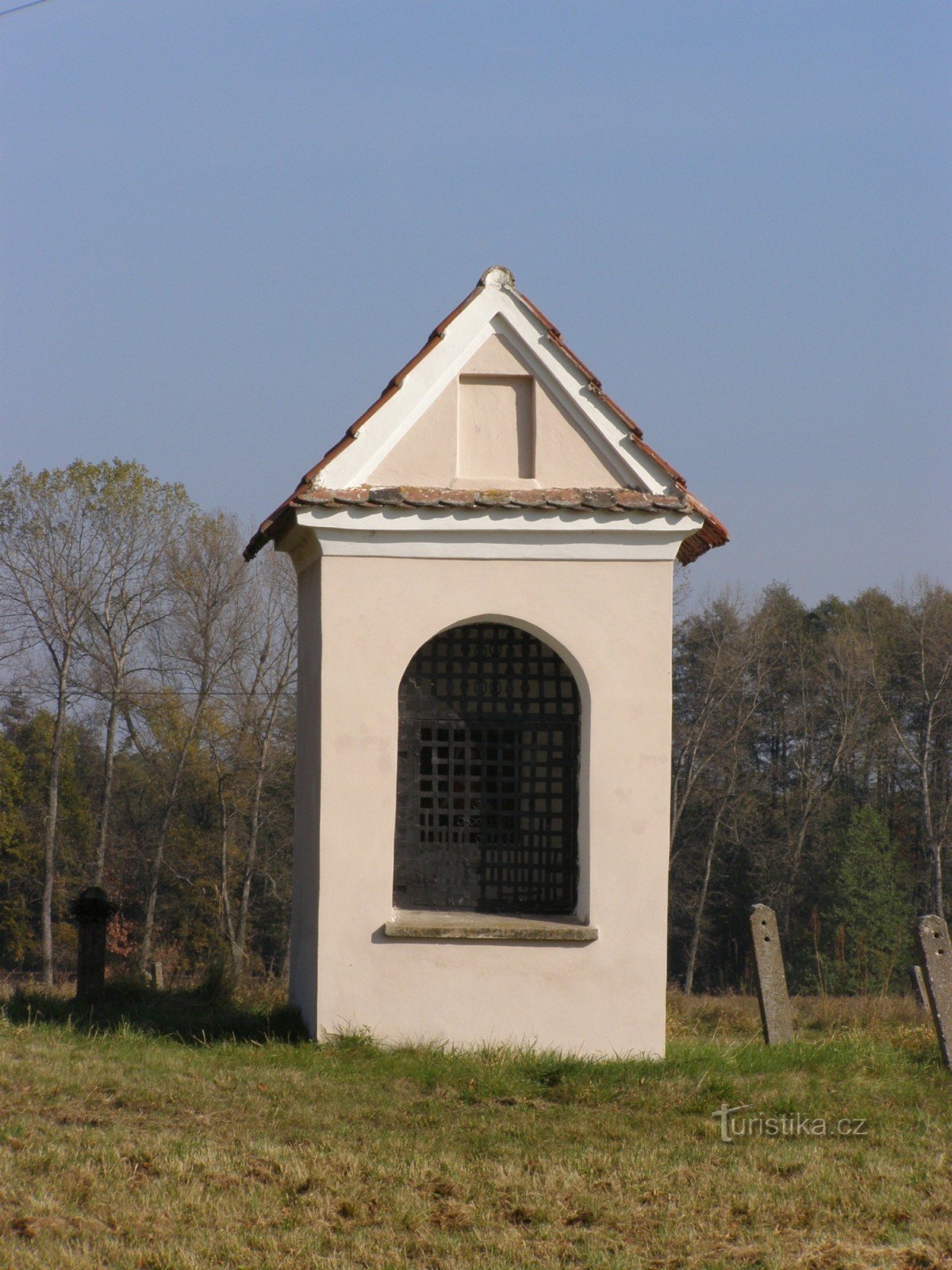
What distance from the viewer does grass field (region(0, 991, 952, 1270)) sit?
17.5 feet

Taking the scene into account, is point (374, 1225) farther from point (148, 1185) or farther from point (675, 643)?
point (675, 643)

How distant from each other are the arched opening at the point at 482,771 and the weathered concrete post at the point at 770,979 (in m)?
1.52

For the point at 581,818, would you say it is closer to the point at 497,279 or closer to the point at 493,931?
the point at 493,931

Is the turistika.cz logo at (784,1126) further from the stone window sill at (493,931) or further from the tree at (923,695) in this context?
the tree at (923,695)

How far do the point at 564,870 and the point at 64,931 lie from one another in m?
35.3

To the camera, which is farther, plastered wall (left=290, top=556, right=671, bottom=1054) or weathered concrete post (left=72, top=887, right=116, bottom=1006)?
weathered concrete post (left=72, top=887, right=116, bottom=1006)

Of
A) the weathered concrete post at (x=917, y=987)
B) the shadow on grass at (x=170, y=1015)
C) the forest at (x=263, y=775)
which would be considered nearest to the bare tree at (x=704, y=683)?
the forest at (x=263, y=775)

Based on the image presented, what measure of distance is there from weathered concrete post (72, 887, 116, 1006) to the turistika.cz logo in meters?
5.63

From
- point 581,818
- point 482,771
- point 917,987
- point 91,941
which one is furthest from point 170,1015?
point 917,987

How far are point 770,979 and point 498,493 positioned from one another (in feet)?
13.1

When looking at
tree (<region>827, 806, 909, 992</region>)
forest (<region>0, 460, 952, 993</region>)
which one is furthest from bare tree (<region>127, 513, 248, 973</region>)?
tree (<region>827, 806, 909, 992</region>)

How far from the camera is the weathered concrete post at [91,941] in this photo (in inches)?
428

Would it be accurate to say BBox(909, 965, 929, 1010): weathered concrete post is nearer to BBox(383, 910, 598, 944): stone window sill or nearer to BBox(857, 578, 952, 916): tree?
BBox(383, 910, 598, 944): stone window sill

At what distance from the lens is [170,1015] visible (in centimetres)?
1006
